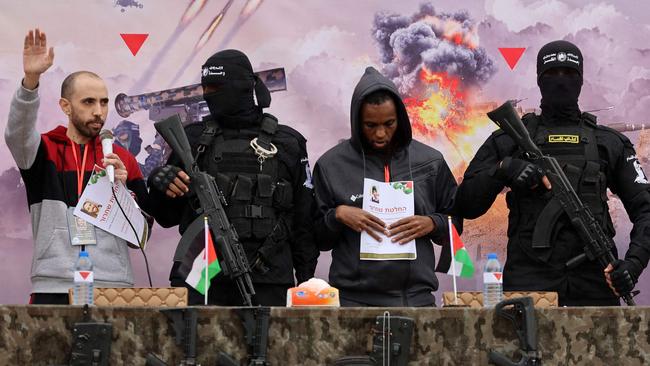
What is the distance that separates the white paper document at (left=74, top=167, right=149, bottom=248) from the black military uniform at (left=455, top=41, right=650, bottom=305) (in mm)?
1314

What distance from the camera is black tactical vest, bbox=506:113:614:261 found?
13.9ft

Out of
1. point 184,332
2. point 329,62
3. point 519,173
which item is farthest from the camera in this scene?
point 329,62

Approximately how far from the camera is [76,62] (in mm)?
5008

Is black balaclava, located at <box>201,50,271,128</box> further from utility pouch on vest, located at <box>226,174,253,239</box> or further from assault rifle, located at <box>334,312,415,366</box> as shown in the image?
assault rifle, located at <box>334,312,415,366</box>

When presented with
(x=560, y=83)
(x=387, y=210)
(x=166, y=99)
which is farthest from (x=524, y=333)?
(x=166, y=99)

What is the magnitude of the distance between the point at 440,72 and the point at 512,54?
14.6 inches

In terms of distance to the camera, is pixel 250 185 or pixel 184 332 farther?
pixel 250 185

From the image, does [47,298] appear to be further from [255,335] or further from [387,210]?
[255,335]

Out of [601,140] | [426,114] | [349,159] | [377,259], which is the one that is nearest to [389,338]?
[377,259]

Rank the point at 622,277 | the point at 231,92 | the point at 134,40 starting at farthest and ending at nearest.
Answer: the point at 134,40 < the point at 231,92 < the point at 622,277

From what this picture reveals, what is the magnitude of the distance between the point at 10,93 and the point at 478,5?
7.56 ft

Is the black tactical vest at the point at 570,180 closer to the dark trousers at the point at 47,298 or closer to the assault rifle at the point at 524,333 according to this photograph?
the assault rifle at the point at 524,333

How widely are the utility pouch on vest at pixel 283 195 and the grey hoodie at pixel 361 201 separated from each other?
0.11 meters

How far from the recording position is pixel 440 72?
522 centimetres
